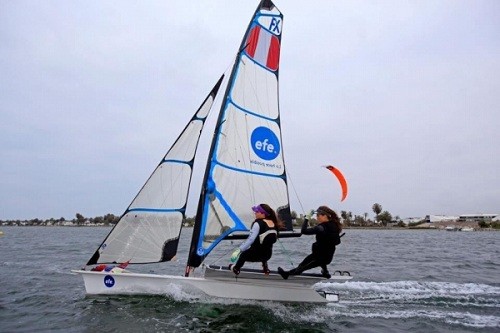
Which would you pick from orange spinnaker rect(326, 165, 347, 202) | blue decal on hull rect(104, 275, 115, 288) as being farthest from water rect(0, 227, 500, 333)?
orange spinnaker rect(326, 165, 347, 202)

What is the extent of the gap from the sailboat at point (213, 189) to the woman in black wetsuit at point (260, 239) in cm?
96

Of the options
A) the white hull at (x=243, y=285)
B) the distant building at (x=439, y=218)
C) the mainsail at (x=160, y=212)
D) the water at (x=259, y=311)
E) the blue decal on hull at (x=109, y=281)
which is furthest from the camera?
the distant building at (x=439, y=218)

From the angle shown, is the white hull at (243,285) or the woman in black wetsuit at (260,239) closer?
Result: the woman in black wetsuit at (260,239)

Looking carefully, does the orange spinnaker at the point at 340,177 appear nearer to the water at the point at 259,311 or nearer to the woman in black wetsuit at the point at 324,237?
the woman in black wetsuit at the point at 324,237

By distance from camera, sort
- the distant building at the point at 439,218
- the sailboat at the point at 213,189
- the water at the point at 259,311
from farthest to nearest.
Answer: the distant building at the point at 439,218 < the sailboat at the point at 213,189 < the water at the point at 259,311

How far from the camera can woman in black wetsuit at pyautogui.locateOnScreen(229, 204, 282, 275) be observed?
937cm

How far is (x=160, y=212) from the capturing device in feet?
35.9

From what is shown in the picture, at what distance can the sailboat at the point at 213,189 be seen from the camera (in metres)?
10.5

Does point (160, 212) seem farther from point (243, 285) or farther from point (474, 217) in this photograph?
point (474, 217)

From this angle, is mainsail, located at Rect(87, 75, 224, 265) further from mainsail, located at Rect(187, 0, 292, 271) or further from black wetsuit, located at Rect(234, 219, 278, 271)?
black wetsuit, located at Rect(234, 219, 278, 271)

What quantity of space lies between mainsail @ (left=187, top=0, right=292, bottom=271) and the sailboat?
1.0 inches

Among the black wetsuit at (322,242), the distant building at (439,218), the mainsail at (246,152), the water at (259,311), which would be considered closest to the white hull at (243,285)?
the water at (259,311)

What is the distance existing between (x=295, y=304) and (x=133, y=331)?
381 cm

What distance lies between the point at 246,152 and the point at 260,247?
269cm
